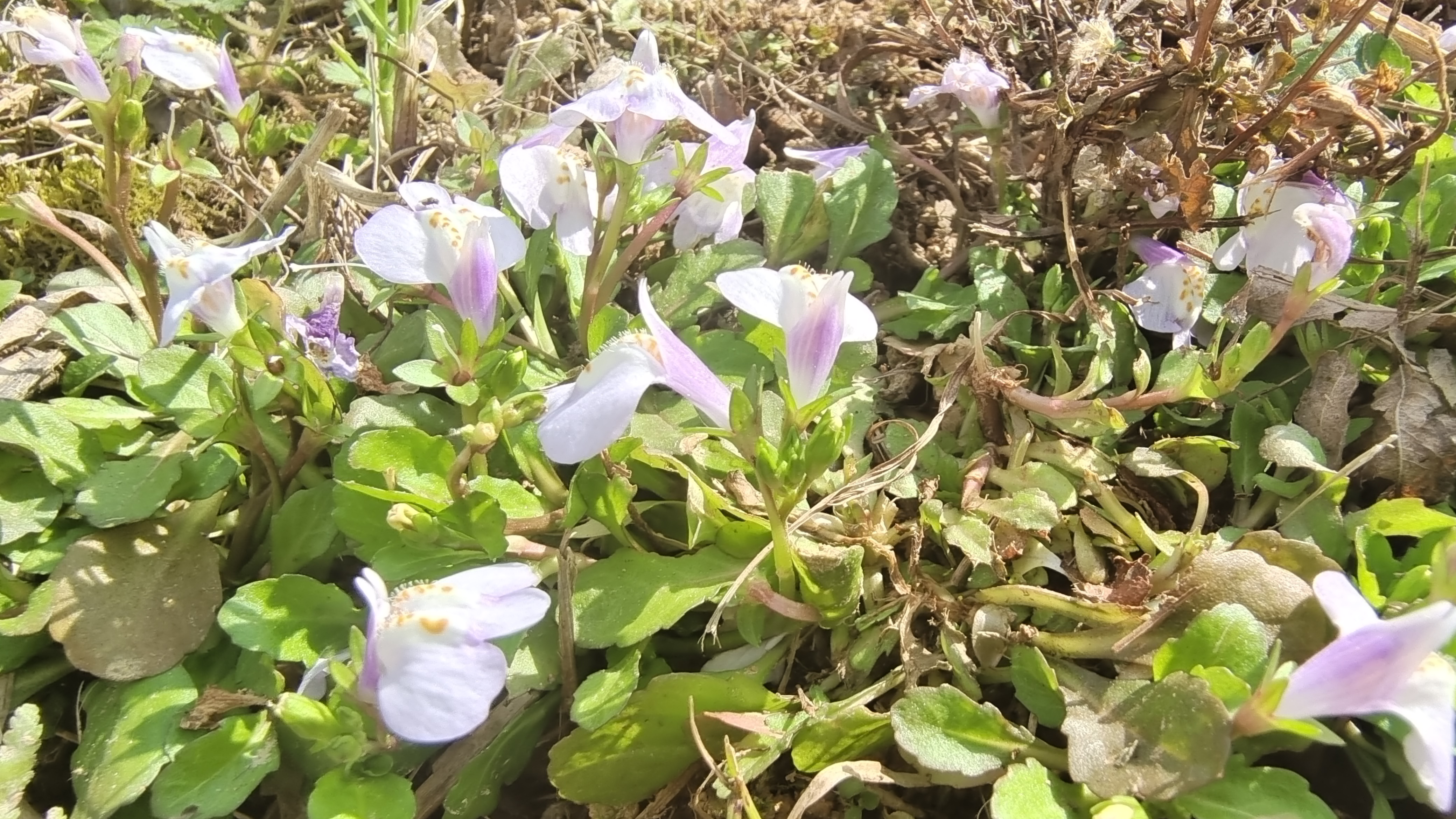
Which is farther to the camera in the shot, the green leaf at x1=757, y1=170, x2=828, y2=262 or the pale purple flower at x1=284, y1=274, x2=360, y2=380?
the green leaf at x1=757, y1=170, x2=828, y2=262

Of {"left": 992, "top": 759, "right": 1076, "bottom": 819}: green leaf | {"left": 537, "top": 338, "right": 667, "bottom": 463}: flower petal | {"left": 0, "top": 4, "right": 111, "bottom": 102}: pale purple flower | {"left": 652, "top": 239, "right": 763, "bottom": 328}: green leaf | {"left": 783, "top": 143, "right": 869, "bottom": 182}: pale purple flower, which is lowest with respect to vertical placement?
{"left": 992, "top": 759, "right": 1076, "bottom": 819}: green leaf

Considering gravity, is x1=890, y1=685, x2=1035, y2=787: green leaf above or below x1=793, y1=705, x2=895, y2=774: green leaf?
above

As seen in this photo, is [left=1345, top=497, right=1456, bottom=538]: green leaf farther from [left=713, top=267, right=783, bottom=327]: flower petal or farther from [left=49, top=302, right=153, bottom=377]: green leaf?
[left=49, top=302, right=153, bottom=377]: green leaf

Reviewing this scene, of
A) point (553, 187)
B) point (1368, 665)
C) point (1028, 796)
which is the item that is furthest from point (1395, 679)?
point (553, 187)

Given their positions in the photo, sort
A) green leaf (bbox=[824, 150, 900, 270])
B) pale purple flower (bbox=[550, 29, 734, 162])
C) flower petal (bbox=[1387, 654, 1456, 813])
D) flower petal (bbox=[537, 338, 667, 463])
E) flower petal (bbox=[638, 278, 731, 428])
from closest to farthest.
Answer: flower petal (bbox=[1387, 654, 1456, 813])
flower petal (bbox=[537, 338, 667, 463])
flower petal (bbox=[638, 278, 731, 428])
pale purple flower (bbox=[550, 29, 734, 162])
green leaf (bbox=[824, 150, 900, 270])

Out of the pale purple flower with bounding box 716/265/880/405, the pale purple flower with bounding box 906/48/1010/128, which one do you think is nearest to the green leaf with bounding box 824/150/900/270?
the pale purple flower with bounding box 906/48/1010/128

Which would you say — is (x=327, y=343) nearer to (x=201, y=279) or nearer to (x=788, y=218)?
(x=201, y=279)

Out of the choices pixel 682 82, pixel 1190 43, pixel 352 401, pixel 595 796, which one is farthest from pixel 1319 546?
pixel 682 82
